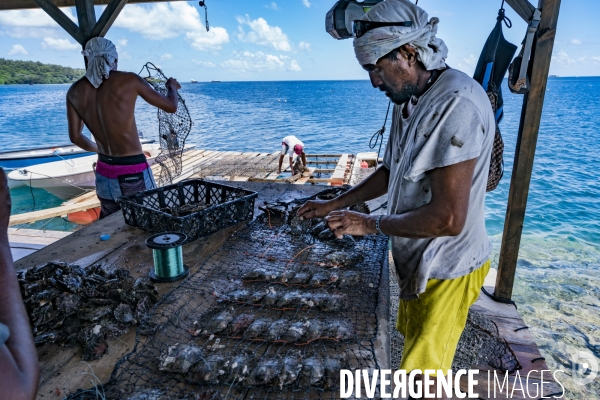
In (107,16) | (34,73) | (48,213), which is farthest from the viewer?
(34,73)

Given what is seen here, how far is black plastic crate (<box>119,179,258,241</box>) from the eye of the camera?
131 inches

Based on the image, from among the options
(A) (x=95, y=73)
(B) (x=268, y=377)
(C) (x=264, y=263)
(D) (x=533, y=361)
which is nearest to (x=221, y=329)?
(B) (x=268, y=377)

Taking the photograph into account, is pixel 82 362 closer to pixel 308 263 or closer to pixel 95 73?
pixel 308 263

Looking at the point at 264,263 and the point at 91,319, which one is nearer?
the point at 91,319

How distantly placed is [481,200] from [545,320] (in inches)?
324

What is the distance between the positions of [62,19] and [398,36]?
5.31 metres

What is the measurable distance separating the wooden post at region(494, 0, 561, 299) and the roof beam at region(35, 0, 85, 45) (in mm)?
5630

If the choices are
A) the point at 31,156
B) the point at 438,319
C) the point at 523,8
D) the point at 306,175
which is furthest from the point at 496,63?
the point at 31,156

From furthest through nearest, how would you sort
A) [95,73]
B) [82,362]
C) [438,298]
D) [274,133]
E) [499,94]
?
[274,133]
[95,73]
[499,94]
[438,298]
[82,362]

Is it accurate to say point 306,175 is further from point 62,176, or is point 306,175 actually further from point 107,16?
point 107,16

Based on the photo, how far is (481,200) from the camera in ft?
6.47

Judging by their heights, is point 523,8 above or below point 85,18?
below

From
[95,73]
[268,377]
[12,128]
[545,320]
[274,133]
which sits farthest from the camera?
[12,128]

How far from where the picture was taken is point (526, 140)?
3848 mm
